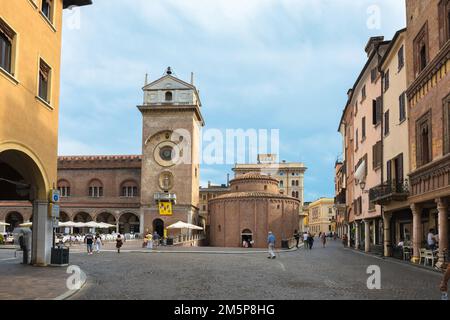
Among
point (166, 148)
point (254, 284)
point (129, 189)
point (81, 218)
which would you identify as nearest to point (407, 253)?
point (254, 284)

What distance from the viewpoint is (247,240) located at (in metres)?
57.8

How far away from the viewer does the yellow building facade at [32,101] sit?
54.1ft

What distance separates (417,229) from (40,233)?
54.3 feet

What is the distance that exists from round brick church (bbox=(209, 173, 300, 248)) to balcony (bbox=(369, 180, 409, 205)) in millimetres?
30074

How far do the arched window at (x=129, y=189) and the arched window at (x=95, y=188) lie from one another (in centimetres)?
297

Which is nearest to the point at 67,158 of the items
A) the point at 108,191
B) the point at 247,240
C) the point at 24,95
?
the point at 108,191

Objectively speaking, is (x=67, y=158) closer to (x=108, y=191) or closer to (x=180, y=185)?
(x=108, y=191)

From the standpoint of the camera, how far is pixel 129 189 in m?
66.6

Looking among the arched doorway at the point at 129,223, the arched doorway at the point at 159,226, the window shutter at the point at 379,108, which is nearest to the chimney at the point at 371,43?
the window shutter at the point at 379,108

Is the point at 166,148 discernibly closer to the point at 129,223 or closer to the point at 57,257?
the point at 129,223

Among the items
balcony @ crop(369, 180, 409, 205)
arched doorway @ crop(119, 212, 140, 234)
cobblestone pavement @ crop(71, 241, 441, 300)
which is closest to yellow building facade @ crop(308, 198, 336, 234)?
arched doorway @ crop(119, 212, 140, 234)

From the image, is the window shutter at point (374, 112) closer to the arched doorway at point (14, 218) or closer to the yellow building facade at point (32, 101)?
the yellow building facade at point (32, 101)

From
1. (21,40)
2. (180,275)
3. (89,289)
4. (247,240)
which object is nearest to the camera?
(89,289)

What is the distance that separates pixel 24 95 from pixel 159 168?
44.5 meters
